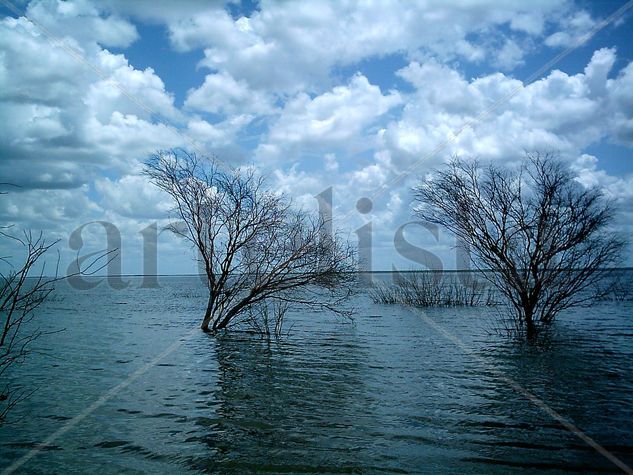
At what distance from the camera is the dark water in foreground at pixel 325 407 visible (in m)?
6.57

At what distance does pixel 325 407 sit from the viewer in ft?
29.7

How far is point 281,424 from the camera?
8.05 m

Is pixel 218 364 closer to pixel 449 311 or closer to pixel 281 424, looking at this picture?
pixel 281 424

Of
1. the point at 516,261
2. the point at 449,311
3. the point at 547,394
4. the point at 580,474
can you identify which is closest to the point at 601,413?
the point at 547,394

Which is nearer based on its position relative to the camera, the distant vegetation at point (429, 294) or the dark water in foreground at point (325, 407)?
the dark water in foreground at point (325, 407)

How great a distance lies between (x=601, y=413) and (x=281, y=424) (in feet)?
18.4
